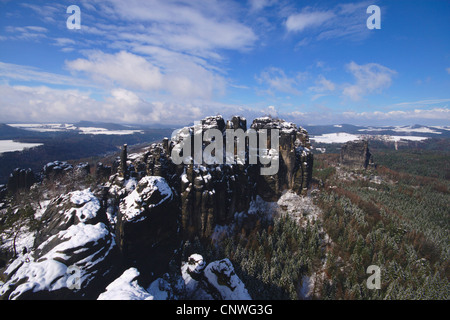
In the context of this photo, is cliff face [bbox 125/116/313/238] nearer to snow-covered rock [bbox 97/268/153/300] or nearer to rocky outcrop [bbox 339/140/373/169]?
snow-covered rock [bbox 97/268/153/300]

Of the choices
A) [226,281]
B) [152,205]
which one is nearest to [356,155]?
[226,281]

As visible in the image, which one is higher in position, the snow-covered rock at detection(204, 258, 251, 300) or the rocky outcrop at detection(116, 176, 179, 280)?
the rocky outcrop at detection(116, 176, 179, 280)

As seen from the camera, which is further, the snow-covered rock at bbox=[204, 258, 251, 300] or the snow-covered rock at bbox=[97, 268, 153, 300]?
the snow-covered rock at bbox=[204, 258, 251, 300]

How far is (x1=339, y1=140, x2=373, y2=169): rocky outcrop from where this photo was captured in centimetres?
13112

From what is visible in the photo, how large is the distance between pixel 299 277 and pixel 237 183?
25.3 m

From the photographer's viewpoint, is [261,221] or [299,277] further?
[261,221]

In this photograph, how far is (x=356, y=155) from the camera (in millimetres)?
134250

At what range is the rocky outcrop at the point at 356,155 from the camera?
5162 inches

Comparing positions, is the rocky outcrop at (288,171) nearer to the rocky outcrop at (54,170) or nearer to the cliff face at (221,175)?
the cliff face at (221,175)

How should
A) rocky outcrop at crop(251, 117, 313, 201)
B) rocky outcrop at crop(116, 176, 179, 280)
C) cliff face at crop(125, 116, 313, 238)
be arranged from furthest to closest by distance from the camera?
rocky outcrop at crop(251, 117, 313, 201)
cliff face at crop(125, 116, 313, 238)
rocky outcrop at crop(116, 176, 179, 280)

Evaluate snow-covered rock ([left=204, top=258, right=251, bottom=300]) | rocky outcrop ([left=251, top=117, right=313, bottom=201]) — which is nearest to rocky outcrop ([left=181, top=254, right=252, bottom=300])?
snow-covered rock ([left=204, top=258, right=251, bottom=300])
